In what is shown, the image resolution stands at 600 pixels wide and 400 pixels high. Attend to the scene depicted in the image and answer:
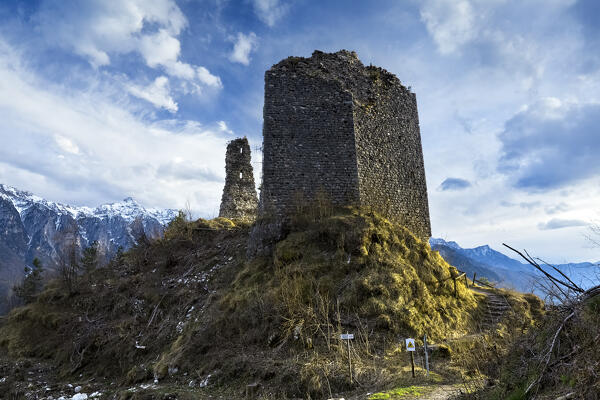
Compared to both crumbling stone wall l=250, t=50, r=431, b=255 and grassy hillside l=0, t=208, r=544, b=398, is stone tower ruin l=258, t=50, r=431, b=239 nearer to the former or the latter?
crumbling stone wall l=250, t=50, r=431, b=255

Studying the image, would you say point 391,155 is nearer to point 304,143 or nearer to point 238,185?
point 304,143

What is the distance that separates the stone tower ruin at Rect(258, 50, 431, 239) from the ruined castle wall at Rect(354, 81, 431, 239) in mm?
49

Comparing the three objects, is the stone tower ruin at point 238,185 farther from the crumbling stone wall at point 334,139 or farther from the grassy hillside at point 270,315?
the crumbling stone wall at point 334,139

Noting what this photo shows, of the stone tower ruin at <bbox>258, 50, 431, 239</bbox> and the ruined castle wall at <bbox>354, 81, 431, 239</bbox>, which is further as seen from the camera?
the ruined castle wall at <bbox>354, 81, 431, 239</bbox>

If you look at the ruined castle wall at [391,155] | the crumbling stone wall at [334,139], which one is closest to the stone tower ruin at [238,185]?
the crumbling stone wall at [334,139]

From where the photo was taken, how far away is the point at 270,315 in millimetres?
10516

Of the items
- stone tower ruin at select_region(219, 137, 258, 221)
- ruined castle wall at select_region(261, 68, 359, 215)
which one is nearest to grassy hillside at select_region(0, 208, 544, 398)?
ruined castle wall at select_region(261, 68, 359, 215)

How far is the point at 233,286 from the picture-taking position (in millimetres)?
12773

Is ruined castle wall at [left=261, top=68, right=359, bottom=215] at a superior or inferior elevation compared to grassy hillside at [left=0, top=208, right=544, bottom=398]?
superior

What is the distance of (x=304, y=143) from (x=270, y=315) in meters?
7.40

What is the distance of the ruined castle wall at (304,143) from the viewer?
14.2m

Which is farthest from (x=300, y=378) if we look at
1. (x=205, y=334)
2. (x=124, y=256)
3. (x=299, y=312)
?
(x=124, y=256)

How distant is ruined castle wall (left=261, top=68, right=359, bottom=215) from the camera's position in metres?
14.2

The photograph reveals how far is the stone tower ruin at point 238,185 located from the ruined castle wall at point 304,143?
978cm
